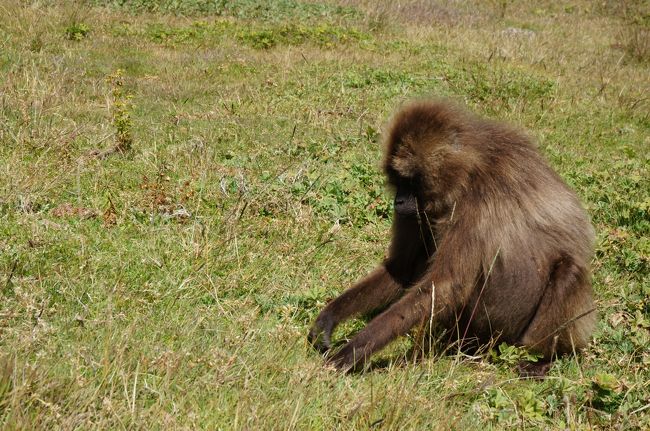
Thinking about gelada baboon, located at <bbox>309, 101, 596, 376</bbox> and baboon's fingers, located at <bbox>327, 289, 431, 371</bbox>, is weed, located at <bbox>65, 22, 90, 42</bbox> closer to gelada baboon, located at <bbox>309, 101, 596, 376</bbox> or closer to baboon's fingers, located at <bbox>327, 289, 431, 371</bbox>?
gelada baboon, located at <bbox>309, 101, 596, 376</bbox>

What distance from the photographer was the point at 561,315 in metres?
4.54

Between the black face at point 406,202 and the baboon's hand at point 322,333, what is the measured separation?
2.55ft

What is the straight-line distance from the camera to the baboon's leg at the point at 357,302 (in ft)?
14.9

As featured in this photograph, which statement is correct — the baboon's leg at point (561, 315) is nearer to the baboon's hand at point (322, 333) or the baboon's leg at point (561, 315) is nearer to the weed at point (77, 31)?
the baboon's hand at point (322, 333)

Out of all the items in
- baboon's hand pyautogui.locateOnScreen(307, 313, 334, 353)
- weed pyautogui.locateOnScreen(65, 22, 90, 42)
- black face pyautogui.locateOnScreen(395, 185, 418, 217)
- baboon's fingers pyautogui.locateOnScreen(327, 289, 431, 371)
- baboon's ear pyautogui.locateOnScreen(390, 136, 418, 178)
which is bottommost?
baboon's hand pyautogui.locateOnScreen(307, 313, 334, 353)

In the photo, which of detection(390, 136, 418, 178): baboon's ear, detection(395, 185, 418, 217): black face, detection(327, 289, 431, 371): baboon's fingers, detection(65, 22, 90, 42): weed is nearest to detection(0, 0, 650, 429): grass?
detection(65, 22, 90, 42): weed

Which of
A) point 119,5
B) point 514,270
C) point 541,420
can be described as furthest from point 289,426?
point 119,5

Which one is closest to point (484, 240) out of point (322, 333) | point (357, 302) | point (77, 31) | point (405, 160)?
point (405, 160)

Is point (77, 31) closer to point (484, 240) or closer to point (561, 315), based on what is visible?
point (484, 240)

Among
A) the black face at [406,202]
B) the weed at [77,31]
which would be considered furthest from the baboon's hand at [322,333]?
the weed at [77,31]

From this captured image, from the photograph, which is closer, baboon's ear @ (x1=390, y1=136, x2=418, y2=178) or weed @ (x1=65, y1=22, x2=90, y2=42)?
baboon's ear @ (x1=390, y1=136, x2=418, y2=178)

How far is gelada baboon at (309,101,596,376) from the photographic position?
173 inches

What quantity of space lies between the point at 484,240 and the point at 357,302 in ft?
2.95

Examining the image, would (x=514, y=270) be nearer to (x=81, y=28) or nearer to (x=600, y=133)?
(x=600, y=133)
